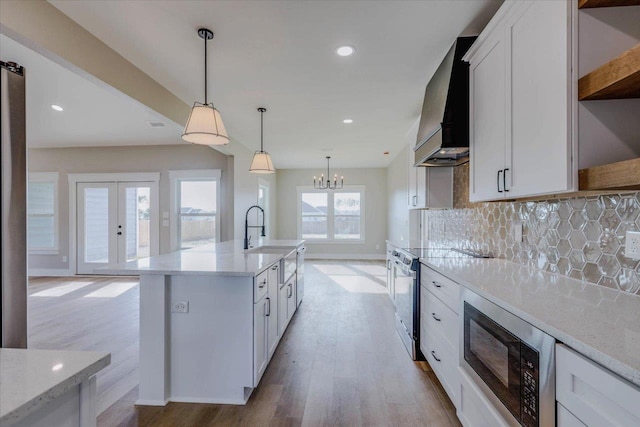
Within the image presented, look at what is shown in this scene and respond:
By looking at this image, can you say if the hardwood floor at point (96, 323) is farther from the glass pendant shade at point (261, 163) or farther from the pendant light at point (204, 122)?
the glass pendant shade at point (261, 163)

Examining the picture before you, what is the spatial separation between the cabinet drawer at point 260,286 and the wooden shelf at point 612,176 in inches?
72.6

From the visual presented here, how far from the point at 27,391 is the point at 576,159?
1891 millimetres

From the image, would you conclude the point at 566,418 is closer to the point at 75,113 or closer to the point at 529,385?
the point at 529,385

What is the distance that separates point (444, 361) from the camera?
2115 millimetres

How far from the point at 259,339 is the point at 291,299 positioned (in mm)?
1390

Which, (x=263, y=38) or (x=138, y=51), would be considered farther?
(x=138, y=51)

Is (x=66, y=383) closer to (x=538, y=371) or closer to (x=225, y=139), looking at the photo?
(x=538, y=371)

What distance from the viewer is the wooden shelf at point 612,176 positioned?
1067mm

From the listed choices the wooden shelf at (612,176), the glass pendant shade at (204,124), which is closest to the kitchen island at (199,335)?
the glass pendant shade at (204,124)

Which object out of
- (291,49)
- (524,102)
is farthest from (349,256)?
(524,102)

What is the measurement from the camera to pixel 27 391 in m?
0.60

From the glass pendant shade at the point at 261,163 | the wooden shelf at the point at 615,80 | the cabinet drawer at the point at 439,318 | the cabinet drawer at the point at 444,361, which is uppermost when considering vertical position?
the glass pendant shade at the point at 261,163

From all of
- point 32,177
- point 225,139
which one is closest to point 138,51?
point 225,139

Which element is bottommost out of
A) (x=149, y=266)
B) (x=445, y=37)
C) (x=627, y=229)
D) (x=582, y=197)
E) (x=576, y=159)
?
(x=149, y=266)
